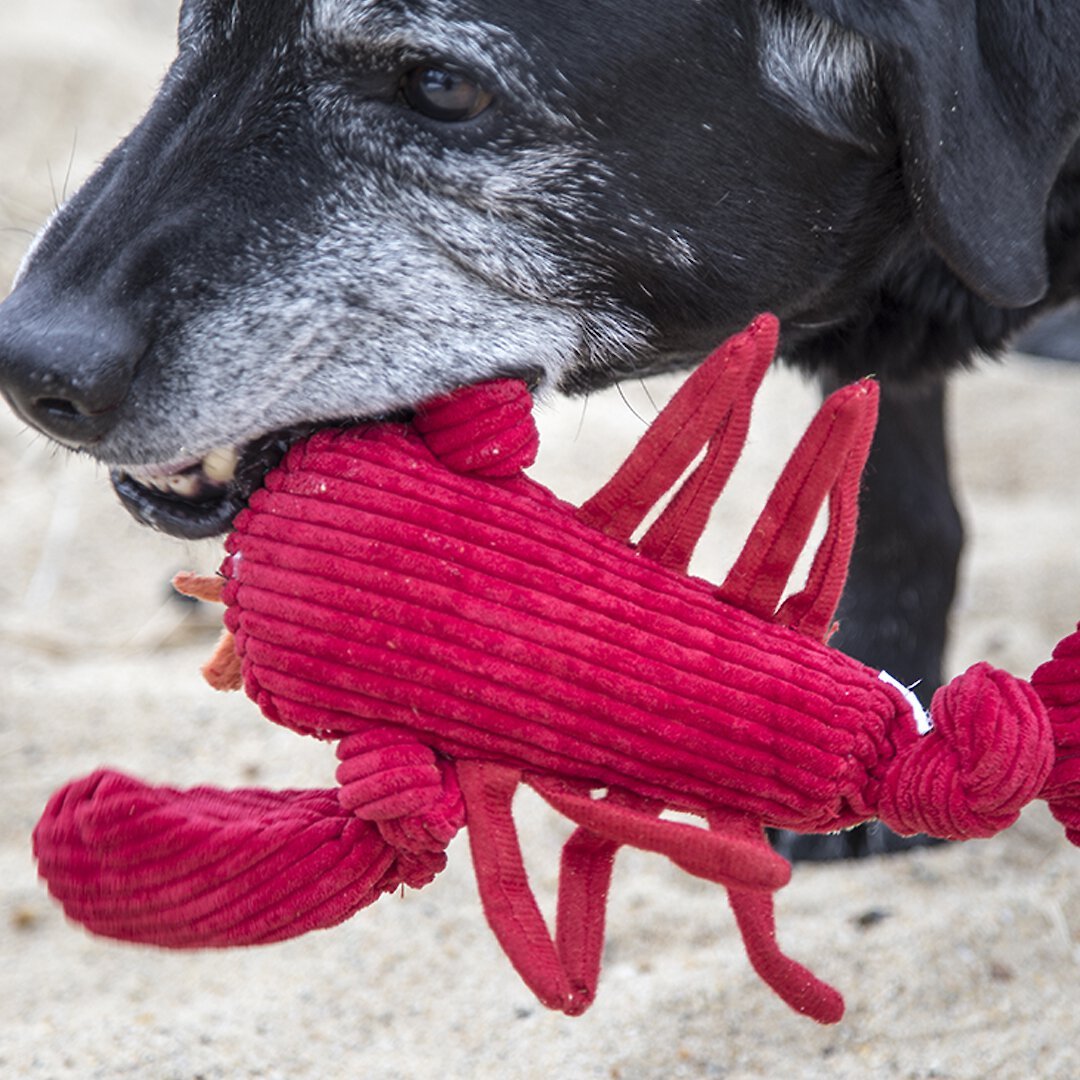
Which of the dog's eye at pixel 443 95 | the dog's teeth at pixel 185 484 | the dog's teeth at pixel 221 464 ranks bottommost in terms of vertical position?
the dog's teeth at pixel 185 484

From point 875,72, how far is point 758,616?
65 cm

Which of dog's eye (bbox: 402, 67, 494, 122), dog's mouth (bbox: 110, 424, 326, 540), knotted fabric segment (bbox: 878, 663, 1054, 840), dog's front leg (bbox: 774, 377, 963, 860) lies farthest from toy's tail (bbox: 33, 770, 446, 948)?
dog's front leg (bbox: 774, 377, 963, 860)

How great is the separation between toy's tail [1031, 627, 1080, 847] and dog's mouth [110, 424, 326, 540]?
76 cm

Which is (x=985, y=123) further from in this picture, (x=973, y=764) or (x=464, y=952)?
(x=464, y=952)

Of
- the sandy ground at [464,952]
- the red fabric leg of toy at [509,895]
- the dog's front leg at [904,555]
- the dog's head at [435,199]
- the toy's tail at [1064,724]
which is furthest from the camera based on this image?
the dog's front leg at [904,555]

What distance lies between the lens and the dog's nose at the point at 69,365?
1.48 m

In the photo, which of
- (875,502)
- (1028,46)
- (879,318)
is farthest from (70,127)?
(1028,46)

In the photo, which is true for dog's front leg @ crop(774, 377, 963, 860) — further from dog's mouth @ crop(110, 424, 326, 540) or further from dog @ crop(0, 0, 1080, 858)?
dog's mouth @ crop(110, 424, 326, 540)

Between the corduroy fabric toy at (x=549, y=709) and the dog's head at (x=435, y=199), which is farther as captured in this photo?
the dog's head at (x=435, y=199)

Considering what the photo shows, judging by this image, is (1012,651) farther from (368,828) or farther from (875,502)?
(368,828)

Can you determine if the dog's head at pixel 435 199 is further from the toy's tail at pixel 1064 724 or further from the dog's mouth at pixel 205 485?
the toy's tail at pixel 1064 724

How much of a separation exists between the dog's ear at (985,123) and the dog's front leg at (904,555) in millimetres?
890

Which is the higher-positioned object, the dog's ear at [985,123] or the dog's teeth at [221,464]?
the dog's ear at [985,123]

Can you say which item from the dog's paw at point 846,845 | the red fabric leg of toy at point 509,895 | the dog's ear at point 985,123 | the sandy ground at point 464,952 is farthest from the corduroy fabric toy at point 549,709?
the dog's paw at point 846,845
